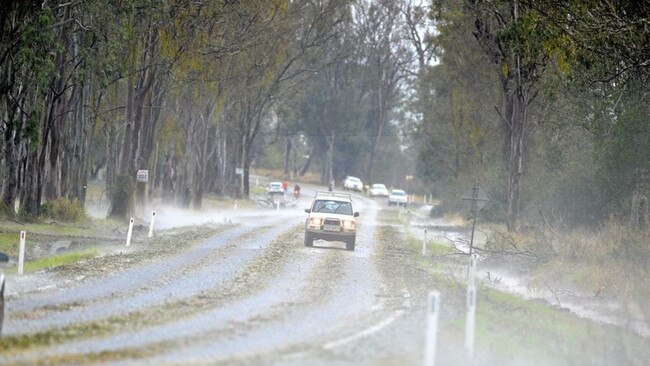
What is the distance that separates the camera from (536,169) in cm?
5216

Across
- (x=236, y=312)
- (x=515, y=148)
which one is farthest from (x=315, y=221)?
(x=236, y=312)

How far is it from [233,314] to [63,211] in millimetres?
24666

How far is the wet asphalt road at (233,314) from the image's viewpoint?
44.2ft

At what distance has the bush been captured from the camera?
4076cm

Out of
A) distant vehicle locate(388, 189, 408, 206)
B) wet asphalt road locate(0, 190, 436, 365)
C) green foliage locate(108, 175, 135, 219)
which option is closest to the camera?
wet asphalt road locate(0, 190, 436, 365)

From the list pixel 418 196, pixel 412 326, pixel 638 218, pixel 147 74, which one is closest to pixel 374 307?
pixel 412 326

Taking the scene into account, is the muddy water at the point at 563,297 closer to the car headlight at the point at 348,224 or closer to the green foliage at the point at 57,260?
the car headlight at the point at 348,224

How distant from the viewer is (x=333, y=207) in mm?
37562

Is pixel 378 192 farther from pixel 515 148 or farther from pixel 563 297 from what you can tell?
pixel 563 297

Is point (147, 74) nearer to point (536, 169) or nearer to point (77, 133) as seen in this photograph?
point (77, 133)

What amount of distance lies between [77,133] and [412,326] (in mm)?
31368

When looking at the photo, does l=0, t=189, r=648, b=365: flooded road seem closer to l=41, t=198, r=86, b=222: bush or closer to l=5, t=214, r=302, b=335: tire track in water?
l=5, t=214, r=302, b=335: tire track in water

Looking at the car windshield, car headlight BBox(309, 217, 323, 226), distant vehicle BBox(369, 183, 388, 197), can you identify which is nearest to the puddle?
the car windshield

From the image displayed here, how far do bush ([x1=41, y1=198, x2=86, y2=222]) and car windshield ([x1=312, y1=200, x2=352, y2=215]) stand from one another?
929cm
